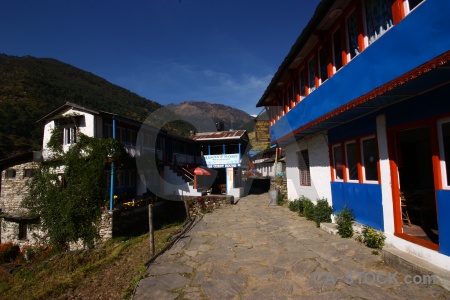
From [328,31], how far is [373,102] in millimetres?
3872

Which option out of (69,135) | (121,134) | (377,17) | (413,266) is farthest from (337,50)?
(69,135)

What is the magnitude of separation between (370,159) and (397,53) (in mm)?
2957

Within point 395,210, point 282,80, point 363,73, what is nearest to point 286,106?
point 282,80

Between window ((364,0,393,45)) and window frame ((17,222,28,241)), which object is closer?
window ((364,0,393,45))

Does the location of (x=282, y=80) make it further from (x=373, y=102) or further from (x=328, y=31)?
(x=373, y=102)

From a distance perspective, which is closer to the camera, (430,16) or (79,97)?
(430,16)

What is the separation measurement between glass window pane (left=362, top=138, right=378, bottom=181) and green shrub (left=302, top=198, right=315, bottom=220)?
332 cm

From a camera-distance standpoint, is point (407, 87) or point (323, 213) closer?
point (407, 87)

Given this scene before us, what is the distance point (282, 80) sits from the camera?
12359mm

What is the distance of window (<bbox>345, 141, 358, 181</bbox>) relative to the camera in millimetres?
7382

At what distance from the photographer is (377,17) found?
18.9 ft

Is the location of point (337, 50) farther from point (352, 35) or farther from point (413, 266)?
point (413, 266)

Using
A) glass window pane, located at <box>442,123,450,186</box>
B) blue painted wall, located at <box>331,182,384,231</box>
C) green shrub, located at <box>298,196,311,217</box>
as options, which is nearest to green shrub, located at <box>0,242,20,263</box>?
green shrub, located at <box>298,196,311,217</box>

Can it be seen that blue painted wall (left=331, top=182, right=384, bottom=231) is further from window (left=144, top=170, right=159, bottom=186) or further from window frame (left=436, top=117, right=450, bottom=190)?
window (left=144, top=170, right=159, bottom=186)
